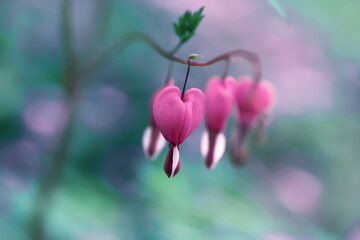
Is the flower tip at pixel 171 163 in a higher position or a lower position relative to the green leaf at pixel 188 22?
lower

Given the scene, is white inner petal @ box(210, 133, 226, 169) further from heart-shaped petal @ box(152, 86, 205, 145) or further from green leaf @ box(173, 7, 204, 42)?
green leaf @ box(173, 7, 204, 42)

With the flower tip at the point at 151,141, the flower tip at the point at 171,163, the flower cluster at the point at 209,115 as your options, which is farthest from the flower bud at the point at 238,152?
the flower tip at the point at 171,163

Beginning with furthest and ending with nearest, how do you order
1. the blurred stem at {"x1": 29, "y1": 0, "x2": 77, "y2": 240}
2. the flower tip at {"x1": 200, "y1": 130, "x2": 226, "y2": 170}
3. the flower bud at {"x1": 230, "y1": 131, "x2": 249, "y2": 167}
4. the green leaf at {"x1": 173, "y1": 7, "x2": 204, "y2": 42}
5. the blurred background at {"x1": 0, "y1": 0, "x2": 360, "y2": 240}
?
the blurred background at {"x1": 0, "y1": 0, "x2": 360, "y2": 240}
the blurred stem at {"x1": 29, "y1": 0, "x2": 77, "y2": 240}
the flower bud at {"x1": 230, "y1": 131, "x2": 249, "y2": 167}
the flower tip at {"x1": 200, "y1": 130, "x2": 226, "y2": 170}
the green leaf at {"x1": 173, "y1": 7, "x2": 204, "y2": 42}

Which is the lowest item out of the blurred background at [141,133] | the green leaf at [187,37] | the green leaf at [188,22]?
the blurred background at [141,133]

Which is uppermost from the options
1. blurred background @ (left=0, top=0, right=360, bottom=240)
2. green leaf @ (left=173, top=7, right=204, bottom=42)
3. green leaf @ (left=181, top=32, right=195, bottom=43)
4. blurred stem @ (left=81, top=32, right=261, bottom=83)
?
green leaf @ (left=173, top=7, right=204, bottom=42)

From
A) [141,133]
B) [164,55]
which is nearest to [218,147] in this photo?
[164,55]

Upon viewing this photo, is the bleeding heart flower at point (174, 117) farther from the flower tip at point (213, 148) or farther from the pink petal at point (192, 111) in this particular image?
the flower tip at point (213, 148)

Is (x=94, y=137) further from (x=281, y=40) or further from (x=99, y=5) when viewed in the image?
(x=281, y=40)

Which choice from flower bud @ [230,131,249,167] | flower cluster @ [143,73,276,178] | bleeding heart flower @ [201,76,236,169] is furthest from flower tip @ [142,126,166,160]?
flower bud @ [230,131,249,167]

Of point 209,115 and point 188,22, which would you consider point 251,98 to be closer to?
point 209,115
